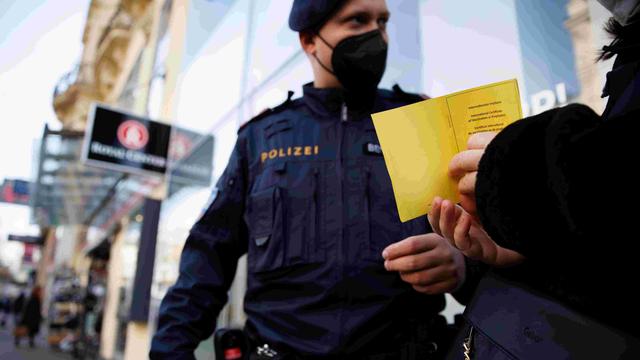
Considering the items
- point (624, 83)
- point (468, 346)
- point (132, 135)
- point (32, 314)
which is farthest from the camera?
point (32, 314)

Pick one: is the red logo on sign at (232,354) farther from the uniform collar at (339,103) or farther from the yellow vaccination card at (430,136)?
the yellow vaccination card at (430,136)

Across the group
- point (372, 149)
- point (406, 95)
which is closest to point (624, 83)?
point (372, 149)

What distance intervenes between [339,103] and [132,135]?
4.28m

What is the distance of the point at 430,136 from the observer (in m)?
0.62

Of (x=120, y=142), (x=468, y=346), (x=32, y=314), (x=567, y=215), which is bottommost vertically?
(x=32, y=314)

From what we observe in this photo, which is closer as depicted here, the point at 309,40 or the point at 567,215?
the point at 567,215

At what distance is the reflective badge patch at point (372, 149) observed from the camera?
123cm

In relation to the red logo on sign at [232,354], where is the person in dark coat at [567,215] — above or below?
above

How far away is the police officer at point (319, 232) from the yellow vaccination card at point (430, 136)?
311mm

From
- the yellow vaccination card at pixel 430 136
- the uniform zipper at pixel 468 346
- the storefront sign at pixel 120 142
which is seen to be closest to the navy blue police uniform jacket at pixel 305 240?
the uniform zipper at pixel 468 346

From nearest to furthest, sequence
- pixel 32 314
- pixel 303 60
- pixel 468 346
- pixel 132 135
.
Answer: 1. pixel 468 346
2. pixel 303 60
3. pixel 132 135
4. pixel 32 314

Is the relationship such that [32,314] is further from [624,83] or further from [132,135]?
[624,83]

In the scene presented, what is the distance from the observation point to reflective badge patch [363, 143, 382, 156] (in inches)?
48.4

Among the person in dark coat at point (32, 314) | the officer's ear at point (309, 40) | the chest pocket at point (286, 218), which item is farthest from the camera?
the person in dark coat at point (32, 314)
